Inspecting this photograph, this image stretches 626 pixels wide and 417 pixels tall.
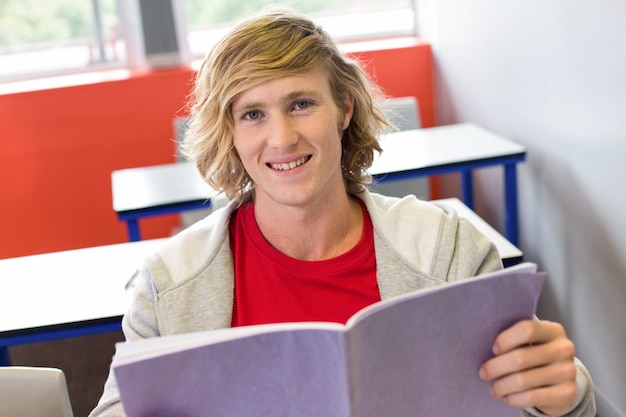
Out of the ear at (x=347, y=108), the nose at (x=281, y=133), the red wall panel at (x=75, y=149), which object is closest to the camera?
the nose at (x=281, y=133)

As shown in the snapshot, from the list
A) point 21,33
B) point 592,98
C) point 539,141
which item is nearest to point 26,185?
point 21,33

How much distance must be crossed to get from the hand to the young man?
0.35m

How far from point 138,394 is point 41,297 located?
120cm

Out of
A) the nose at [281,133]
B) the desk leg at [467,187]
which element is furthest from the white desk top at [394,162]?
the nose at [281,133]

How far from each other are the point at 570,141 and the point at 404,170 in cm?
52

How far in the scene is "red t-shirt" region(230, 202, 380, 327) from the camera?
1.42 metres

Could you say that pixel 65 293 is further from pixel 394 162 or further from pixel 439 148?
pixel 439 148

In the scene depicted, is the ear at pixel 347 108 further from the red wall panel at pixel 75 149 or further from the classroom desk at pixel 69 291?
the red wall panel at pixel 75 149

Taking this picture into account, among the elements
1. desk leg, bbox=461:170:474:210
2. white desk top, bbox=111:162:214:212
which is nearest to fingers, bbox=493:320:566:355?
white desk top, bbox=111:162:214:212

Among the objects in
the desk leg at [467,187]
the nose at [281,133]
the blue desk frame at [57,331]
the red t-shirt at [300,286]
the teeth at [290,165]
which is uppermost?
the nose at [281,133]

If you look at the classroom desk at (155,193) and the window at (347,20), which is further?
the window at (347,20)

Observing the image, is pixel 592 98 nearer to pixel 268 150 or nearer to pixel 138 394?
pixel 268 150

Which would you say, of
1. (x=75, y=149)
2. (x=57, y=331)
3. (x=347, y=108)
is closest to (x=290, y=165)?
(x=347, y=108)

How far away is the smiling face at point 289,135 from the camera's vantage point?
138 centimetres
